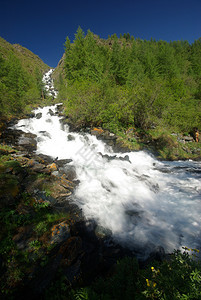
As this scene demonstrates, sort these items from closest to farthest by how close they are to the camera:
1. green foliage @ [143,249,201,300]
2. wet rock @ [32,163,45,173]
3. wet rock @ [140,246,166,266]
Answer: green foliage @ [143,249,201,300]
wet rock @ [140,246,166,266]
wet rock @ [32,163,45,173]

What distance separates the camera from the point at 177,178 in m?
9.71

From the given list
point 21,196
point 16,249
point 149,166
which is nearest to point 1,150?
point 21,196

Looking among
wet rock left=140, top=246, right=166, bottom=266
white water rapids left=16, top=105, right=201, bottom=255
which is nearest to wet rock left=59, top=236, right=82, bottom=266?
white water rapids left=16, top=105, right=201, bottom=255

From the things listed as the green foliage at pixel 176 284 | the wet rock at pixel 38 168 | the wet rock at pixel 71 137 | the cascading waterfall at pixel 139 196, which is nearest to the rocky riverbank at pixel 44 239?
the wet rock at pixel 38 168

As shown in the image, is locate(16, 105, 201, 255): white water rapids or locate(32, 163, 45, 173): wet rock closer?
locate(16, 105, 201, 255): white water rapids

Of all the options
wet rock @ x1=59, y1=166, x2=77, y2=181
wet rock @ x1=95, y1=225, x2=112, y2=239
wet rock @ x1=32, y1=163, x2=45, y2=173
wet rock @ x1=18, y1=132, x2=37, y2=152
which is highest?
wet rock @ x1=18, y1=132, x2=37, y2=152

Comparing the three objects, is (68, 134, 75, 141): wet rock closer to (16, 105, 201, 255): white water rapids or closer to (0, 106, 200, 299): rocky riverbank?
(16, 105, 201, 255): white water rapids

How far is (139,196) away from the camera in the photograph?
305 inches

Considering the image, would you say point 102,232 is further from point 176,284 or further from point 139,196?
point 176,284

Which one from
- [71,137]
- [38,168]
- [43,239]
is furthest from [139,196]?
Answer: [71,137]

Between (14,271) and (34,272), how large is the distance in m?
0.52

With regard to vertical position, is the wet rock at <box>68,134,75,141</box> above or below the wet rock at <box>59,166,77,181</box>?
above

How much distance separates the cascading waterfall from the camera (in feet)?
17.2

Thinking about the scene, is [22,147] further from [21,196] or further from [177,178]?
[177,178]
